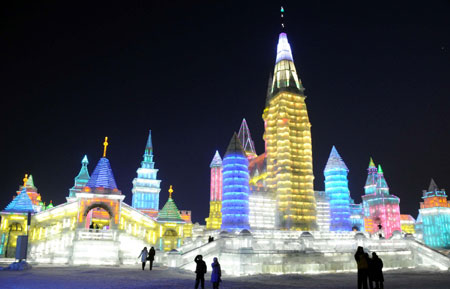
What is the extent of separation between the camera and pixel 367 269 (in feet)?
44.7

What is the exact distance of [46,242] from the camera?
3166 centimetres

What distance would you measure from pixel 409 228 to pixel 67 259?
277ft

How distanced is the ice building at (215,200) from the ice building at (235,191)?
20.7m

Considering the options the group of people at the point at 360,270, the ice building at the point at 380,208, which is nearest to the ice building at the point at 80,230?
the group of people at the point at 360,270

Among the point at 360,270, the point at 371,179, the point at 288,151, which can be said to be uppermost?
the point at 288,151

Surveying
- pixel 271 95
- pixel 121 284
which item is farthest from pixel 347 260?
pixel 271 95

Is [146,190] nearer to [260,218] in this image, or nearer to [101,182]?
[260,218]

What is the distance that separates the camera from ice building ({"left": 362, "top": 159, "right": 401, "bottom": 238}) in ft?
244

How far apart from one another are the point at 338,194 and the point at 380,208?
83.5ft

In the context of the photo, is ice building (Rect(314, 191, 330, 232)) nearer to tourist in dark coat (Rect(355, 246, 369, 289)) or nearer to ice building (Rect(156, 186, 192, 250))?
ice building (Rect(156, 186, 192, 250))

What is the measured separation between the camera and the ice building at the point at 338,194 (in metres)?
55.5

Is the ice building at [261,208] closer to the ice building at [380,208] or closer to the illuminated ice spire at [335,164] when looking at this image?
the illuminated ice spire at [335,164]

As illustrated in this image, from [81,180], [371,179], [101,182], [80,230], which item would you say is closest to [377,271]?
[80,230]

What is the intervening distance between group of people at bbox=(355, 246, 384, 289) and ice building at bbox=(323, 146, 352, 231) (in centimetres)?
4280
